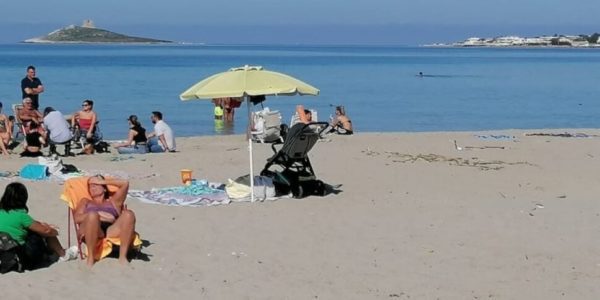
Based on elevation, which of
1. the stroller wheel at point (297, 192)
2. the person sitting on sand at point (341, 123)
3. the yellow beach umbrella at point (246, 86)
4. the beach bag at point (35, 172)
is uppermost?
the yellow beach umbrella at point (246, 86)

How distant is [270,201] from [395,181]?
7.50ft

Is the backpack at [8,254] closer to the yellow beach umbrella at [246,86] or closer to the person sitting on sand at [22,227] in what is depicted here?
the person sitting on sand at [22,227]

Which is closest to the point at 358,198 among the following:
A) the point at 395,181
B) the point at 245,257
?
the point at 395,181

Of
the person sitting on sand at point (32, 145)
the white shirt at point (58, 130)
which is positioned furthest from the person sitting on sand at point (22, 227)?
the person sitting on sand at point (32, 145)

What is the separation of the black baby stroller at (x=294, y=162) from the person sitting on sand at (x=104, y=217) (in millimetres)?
3376

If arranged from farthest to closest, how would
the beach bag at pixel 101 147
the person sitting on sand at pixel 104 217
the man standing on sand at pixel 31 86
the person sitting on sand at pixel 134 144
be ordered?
the man standing on sand at pixel 31 86 → the beach bag at pixel 101 147 → the person sitting on sand at pixel 134 144 → the person sitting on sand at pixel 104 217

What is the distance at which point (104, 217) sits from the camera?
6895 millimetres

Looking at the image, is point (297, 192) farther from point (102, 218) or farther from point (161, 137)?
point (161, 137)

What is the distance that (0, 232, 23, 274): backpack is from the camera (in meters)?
6.39

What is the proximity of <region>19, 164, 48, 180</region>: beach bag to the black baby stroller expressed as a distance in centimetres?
276

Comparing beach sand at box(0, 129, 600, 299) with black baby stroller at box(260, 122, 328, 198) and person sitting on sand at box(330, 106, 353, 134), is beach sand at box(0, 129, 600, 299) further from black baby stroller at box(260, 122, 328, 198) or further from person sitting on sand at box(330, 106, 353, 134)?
person sitting on sand at box(330, 106, 353, 134)

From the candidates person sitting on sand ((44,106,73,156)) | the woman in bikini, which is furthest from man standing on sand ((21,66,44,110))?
person sitting on sand ((44,106,73,156))

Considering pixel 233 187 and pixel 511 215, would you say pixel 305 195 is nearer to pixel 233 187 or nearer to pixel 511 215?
pixel 233 187

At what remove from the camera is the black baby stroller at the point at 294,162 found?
1023 centimetres
